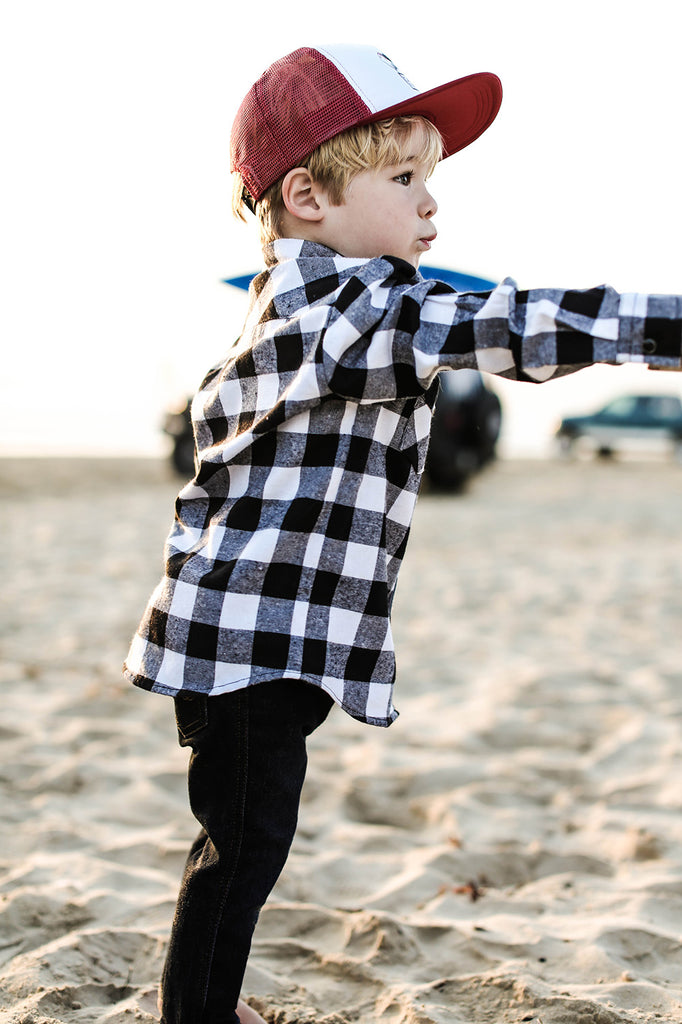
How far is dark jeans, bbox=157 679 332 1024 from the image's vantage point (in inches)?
57.2

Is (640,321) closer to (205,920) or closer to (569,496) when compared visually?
(205,920)

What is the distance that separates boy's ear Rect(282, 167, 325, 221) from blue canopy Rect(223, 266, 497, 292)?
0.20 metres

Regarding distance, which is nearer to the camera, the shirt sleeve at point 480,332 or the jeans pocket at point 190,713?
the shirt sleeve at point 480,332

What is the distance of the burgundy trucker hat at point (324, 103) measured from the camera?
1.42 m

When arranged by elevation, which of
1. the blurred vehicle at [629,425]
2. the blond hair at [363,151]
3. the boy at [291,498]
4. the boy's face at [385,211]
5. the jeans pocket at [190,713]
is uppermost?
the blond hair at [363,151]

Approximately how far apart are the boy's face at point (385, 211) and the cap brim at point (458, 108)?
48mm

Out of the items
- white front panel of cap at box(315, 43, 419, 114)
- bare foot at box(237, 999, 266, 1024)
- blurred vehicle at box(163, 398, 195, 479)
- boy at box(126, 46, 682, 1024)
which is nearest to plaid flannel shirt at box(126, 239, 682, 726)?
Result: boy at box(126, 46, 682, 1024)

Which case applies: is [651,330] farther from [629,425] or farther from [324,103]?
[629,425]

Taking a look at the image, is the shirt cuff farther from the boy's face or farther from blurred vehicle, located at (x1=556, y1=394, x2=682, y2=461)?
blurred vehicle, located at (x1=556, y1=394, x2=682, y2=461)

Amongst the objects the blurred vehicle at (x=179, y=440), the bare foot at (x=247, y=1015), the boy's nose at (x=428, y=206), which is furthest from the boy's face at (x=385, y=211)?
→ the blurred vehicle at (x=179, y=440)

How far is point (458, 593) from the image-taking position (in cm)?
612

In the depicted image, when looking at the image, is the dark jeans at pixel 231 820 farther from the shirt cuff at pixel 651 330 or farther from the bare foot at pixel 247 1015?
the shirt cuff at pixel 651 330

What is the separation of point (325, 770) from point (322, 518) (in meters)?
1.88

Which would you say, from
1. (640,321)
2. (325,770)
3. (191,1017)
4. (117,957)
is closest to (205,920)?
(191,1017)
